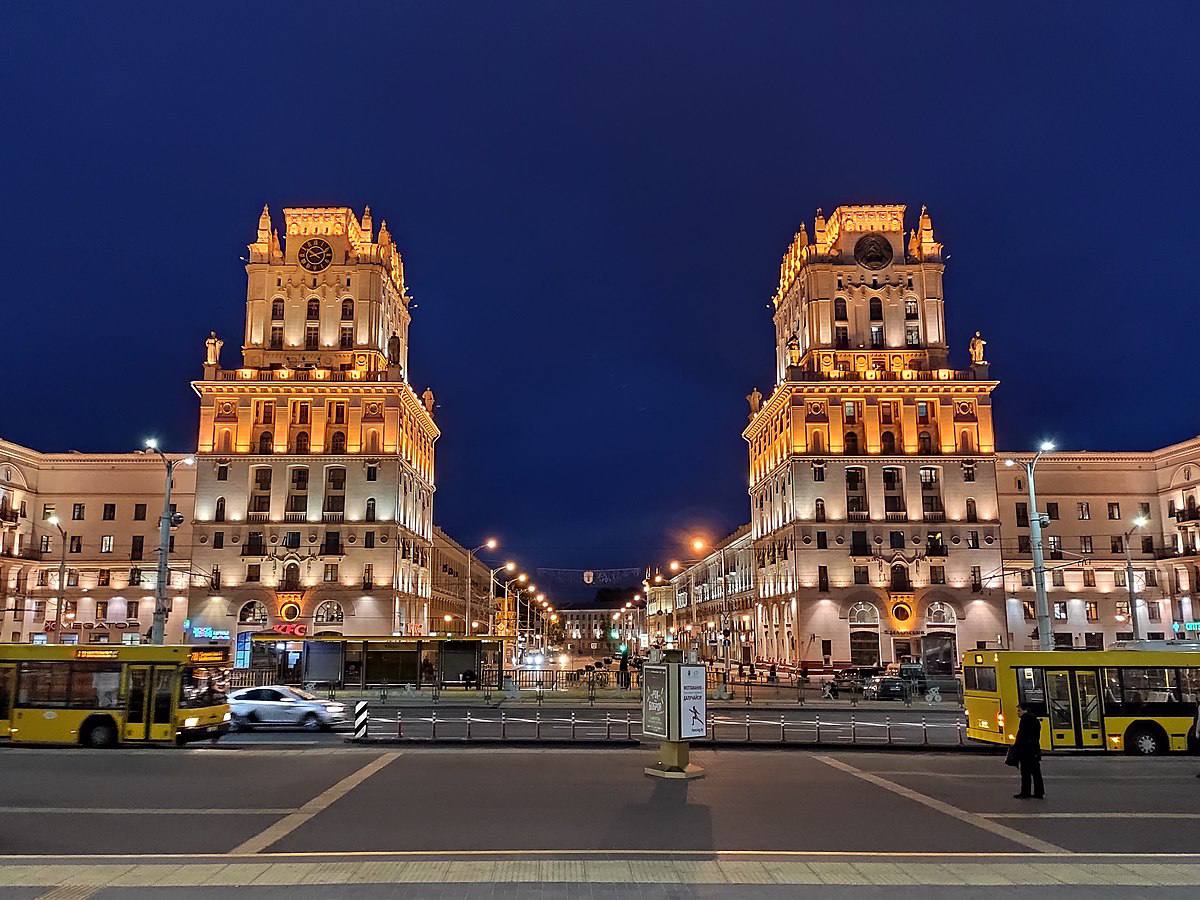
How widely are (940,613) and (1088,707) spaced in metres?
58.1

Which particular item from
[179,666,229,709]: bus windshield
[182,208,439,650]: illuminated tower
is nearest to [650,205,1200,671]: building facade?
[182,208,439,650]: illuminated tower

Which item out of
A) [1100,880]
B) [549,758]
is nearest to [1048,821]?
[1100,880]

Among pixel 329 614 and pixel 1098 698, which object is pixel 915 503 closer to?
pixel 329 614

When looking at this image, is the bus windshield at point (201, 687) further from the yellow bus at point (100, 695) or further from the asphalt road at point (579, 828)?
the asphalt road at point (579, 828)

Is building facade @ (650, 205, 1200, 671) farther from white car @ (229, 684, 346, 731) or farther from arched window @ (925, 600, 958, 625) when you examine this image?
white car @ (229, 684, 346, 731)

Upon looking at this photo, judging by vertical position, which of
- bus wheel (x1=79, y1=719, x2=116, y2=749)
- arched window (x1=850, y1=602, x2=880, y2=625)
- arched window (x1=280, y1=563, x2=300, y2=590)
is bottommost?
bus wheel (x1=79, y1=719, x2=116, y2=749)

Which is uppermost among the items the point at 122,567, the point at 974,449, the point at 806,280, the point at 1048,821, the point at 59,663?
the point at 806,280

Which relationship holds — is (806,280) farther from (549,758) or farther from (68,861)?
(68,861)

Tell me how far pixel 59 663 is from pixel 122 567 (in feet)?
218

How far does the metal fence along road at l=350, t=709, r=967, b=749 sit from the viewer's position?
27125 mm

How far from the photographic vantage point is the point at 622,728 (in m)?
31.4

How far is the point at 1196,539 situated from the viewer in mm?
80312

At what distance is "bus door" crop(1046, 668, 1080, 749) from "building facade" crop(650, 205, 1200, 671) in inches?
2046

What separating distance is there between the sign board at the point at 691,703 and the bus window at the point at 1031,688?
31.8 ft
